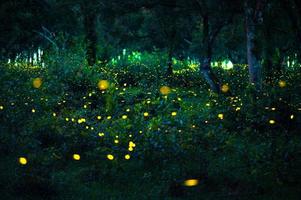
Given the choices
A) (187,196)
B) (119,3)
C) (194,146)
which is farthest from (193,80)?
(187,196)

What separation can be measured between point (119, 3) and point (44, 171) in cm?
1072

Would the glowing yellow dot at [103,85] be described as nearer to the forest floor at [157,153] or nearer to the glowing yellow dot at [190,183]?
the forest floor at [157,153]

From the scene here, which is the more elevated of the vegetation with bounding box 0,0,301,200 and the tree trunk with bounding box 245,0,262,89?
the tree trunk with bounding box 245,0,262,89

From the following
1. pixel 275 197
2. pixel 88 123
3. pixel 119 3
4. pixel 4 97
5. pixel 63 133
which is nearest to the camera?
pixel 275 197

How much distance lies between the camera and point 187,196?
516 centimetres

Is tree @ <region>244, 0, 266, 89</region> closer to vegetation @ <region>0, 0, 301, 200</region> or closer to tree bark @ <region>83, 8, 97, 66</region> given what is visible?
vegetation @ <region>0, 0, 301, 200</region>

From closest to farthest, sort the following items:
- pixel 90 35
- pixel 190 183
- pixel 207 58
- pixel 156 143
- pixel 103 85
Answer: pixel 190 183
pixel 156 143
pixel 103 85
pixel 207 58
pixel 90 35

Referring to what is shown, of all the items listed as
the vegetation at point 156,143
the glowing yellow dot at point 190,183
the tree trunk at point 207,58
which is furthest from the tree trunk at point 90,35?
the glowing yellow dot at point 190,183

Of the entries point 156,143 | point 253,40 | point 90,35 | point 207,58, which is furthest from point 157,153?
point 90,35

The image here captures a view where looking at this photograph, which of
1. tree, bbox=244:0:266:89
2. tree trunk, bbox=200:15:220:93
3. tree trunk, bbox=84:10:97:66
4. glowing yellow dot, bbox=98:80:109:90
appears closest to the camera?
glowing yellow dot, bbox=98:80:109:90

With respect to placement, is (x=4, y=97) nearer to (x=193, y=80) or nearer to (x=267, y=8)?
(x=267, y=8)

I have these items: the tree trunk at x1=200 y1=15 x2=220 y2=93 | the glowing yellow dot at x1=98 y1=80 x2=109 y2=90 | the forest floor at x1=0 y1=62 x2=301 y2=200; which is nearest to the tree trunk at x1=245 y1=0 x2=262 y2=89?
the tree trunk at x1=200 y1=15 x2=220 y2=93

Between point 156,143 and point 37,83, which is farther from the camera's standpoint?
point 37,83

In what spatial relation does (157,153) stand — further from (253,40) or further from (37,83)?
(253,40)
